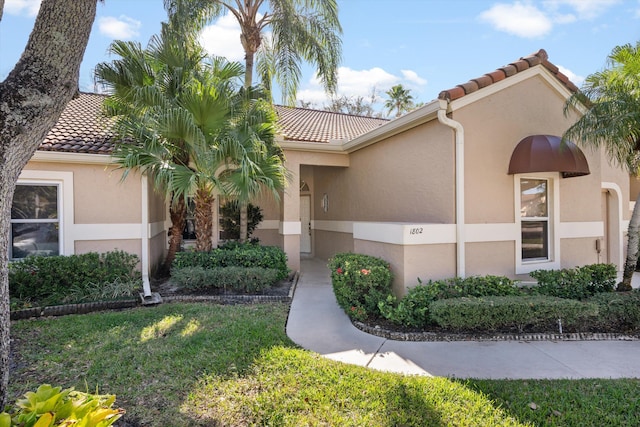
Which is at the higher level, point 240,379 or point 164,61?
point 164,61

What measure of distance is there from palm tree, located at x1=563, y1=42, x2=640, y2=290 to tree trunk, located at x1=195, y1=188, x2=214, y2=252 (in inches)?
344

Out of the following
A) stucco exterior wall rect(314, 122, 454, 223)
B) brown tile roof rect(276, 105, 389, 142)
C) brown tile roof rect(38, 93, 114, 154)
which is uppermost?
brown tile roof rect(276, 105, 389, 142)

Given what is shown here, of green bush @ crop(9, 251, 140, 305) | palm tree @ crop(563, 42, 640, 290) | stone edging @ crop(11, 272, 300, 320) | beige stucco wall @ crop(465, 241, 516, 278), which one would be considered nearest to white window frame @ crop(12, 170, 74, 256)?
green bush @ crop(9, 251, 140, 305)

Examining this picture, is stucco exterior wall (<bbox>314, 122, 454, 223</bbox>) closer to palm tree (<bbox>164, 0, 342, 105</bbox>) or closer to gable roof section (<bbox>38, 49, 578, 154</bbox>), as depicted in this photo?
gable roof section (<bbox>38, 49, 578, 154</bbox>)

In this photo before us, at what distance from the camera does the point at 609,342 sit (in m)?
5.72

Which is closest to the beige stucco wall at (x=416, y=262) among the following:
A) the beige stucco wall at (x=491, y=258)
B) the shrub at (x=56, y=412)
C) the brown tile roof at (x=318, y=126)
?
the beige stucco wall at (x=491, y=258)

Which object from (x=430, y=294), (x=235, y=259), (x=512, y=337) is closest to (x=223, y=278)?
(x=235, y=259)

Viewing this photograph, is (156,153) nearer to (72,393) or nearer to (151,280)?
(151,280)

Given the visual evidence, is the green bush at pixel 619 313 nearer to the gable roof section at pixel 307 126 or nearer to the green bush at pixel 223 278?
the gable roof section at pixel 307 126

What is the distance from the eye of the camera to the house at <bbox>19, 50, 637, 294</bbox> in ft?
23.7

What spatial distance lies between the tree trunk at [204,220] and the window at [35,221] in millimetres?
3341

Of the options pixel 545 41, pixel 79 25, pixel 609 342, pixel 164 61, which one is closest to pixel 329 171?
pixel 164 61

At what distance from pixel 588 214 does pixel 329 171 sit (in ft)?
28.0

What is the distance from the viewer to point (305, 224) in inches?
631
